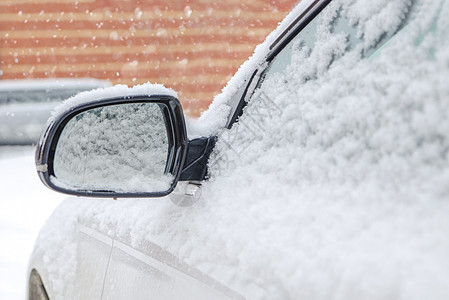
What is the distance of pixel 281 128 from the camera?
1.20 meters

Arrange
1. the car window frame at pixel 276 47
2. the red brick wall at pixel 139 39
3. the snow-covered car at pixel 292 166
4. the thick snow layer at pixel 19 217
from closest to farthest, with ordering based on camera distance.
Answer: the snow-covered car at pixel 292 166
the car window frame at pixel 276 47
the thick snow layer at pixel 19 217
the red brick wall at pixel 139 39

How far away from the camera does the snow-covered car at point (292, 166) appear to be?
0.81 meters

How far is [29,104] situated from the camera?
847 centimetres

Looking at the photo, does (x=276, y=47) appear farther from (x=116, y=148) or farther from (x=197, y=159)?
(x=116, y=148)

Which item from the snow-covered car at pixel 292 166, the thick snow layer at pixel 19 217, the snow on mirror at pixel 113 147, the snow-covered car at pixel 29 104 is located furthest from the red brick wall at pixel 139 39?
the snow on mirror at pixel 113 147

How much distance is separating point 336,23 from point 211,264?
51cm

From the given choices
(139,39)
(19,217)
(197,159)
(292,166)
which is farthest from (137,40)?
(292,166)

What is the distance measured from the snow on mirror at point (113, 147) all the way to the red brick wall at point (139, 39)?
27.1ft

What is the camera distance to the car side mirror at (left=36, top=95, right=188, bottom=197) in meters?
→ 1.36

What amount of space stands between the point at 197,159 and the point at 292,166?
12.8 inches

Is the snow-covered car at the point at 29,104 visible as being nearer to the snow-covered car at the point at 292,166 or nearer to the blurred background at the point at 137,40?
the blurred background at the point at 137,40

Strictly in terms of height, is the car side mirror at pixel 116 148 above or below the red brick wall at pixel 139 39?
below

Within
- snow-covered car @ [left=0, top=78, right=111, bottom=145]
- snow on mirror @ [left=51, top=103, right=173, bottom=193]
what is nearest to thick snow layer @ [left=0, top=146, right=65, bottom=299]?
snow-covered car @ [left=0, top=78, right=111, bottom=145]

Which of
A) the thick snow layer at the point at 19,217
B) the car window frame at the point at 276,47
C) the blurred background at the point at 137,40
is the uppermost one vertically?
the blurred background at the point at 137,40
